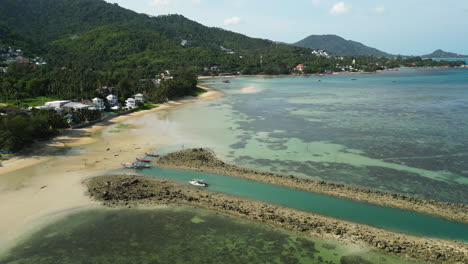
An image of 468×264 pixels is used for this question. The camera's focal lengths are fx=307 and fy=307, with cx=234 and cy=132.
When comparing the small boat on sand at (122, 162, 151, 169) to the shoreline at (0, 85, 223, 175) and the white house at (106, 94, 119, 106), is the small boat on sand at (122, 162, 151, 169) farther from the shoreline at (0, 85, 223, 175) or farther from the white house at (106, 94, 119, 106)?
the white house at (106, 94, 119, 106)

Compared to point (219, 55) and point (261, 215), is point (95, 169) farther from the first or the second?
point (219, 55)

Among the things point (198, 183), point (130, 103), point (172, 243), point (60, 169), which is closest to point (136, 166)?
point (60, 169)

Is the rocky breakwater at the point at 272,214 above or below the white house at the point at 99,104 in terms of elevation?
below

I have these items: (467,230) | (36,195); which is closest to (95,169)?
(36,195)

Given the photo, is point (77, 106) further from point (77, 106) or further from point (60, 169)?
point (60, 169)

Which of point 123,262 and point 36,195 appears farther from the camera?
point 36,195

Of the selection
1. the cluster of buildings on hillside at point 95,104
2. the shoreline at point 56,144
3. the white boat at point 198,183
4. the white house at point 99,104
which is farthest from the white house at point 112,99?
the white boat at point 198,183

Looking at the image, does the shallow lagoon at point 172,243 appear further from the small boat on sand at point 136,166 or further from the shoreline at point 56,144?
the shoreline at point 56,144
